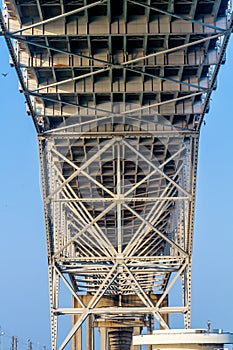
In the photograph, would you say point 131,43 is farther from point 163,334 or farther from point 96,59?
point 163,334

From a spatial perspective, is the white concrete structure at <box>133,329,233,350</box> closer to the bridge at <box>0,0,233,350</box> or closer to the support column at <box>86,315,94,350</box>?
the bridge at <box>0,0,233,350</box>

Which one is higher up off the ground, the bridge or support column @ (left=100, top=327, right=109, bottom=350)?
the bridge

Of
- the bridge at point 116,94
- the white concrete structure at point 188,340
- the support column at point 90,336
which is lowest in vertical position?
the white concrete structure at point 188,340

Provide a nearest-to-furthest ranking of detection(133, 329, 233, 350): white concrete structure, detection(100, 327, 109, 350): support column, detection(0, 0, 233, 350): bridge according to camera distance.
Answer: detection(133, 329, 233, 350): white concrete structure → detection(0, 0, 233, 350): bridge → detection(100, 327, 109, 350): support column

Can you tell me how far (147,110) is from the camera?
46219 mm

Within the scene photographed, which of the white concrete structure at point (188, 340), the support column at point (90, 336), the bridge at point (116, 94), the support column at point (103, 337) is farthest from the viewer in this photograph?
the support column at point (103, 337)

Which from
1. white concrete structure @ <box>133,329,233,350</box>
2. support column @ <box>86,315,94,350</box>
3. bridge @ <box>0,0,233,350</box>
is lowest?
white concrete structure @ <box>133,329,233,350</box>

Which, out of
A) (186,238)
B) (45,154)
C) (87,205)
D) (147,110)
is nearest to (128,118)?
(147,110)

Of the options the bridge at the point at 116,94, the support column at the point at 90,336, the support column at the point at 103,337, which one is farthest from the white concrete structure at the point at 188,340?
the support column at the point at 103,337

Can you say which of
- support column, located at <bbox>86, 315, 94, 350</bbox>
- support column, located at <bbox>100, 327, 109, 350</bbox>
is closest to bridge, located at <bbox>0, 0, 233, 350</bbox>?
support column, located at <bbox>86, 315, 94, 350</bbox>

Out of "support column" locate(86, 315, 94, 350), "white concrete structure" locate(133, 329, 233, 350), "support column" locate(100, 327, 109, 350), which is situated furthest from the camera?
"support column" locate(100, 327, 109, 350)

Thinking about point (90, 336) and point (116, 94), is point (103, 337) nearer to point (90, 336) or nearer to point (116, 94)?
point (90, 336)

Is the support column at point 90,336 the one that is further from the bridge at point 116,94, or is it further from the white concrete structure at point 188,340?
the white concrete structure at point 188,340

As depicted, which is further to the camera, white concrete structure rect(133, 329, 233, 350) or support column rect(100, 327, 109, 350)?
support column rect(100, 327, 109, 350)
